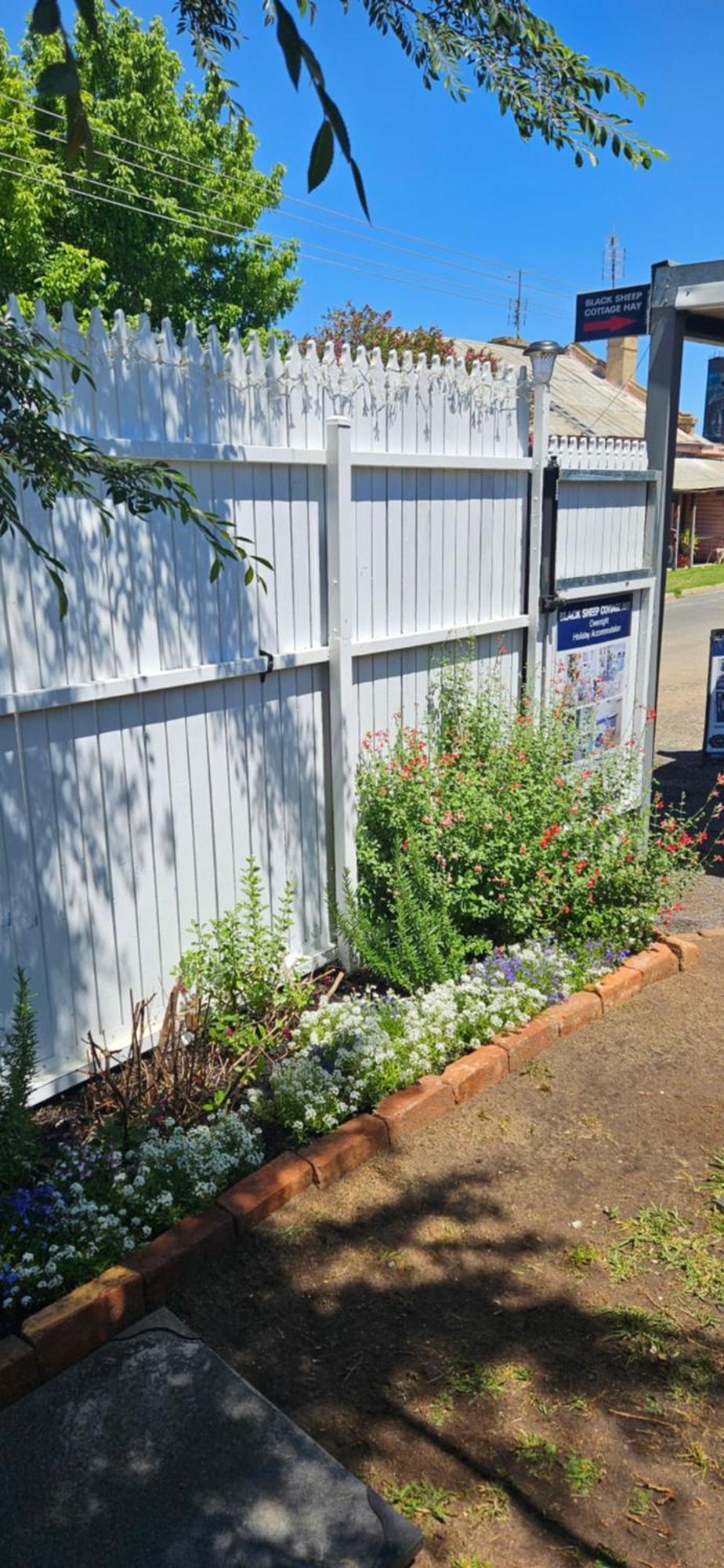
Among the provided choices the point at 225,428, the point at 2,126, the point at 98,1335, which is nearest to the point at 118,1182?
the point at 98,1335

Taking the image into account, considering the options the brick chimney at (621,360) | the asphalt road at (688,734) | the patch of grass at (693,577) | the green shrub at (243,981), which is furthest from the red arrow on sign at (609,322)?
the brick chimney at (621,360)

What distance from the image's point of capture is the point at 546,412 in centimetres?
605

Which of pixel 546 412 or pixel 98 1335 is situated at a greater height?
pixel 546 412

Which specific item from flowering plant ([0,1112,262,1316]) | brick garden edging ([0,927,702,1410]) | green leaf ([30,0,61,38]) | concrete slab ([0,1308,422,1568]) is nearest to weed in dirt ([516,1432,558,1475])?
concrete slab ([0,1308,422,1568])

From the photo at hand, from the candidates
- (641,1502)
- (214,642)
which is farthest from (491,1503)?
(214,642)

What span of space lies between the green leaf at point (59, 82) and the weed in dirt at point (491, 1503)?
2.80 metres

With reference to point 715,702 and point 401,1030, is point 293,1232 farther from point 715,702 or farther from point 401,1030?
point 715,702

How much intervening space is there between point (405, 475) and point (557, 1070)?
280 cm

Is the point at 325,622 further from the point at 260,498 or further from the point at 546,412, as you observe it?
the point at 546,412

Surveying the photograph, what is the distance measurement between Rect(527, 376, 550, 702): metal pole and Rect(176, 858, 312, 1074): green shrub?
8.04 ft

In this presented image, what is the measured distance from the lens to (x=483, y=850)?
4.97 metres

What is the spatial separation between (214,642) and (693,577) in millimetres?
31544

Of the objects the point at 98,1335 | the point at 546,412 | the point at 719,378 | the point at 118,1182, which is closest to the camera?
the point at 98,1335

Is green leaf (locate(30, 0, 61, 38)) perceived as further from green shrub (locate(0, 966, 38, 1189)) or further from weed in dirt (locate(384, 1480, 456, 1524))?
weed in dirt (locate(384, 1480, 456, 1524))
